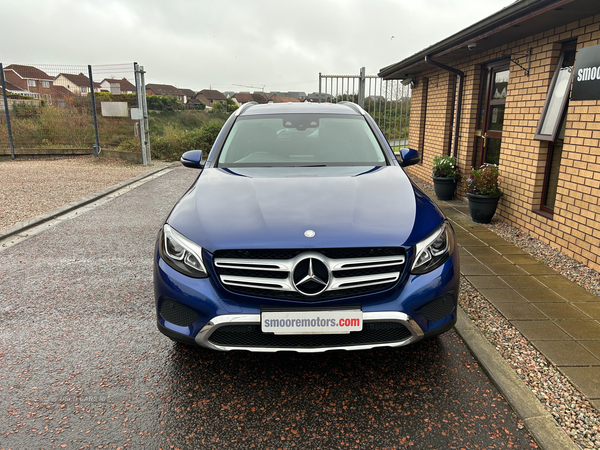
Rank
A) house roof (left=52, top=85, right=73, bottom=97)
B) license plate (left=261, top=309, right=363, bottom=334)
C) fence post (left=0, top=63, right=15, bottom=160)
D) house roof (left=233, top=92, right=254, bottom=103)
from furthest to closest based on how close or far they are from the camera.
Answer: house roof (left=233, top=92, right=254, bottom=103)
house roof (left=52, top=85, right=73, bottom=97)
fence post (left=0, top=63, right=15, bottom=160)
license plate (left=261, top=309, right=363, bottom=334)

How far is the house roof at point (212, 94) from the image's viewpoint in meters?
118

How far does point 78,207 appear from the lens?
27.5ft

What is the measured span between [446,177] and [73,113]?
40.4 ft

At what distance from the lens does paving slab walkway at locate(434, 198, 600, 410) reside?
302 cm

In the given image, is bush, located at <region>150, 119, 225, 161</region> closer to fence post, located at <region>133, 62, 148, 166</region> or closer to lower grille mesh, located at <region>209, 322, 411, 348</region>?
fence post, located at <region>133, 62, 148, 166</region>

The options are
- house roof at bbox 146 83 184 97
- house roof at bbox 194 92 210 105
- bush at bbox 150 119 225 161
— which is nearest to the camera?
bush at bbox 150 119 225 161

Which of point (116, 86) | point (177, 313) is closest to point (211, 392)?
point (177, 313)

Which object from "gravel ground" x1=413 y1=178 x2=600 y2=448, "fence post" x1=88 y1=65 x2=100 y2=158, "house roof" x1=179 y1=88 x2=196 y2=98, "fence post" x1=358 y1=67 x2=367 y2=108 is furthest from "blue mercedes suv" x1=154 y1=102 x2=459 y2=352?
"house roof" x1=179 y1=88 x2=196 y2=98

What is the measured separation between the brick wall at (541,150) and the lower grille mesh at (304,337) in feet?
10.6

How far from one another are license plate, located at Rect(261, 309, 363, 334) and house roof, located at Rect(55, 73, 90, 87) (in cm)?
1401

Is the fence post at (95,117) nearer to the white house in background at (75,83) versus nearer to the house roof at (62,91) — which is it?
the white house in background at (75,83)

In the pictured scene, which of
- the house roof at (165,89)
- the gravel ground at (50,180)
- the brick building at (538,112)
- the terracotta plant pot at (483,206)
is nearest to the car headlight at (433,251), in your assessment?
the brick building at (538,112)

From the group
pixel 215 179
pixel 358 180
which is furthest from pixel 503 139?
pixel 215 179

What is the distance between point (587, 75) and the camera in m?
4.80
